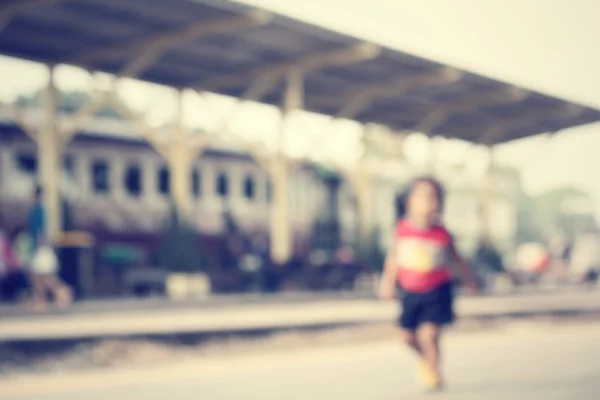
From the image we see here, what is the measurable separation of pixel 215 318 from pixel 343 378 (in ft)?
16.5

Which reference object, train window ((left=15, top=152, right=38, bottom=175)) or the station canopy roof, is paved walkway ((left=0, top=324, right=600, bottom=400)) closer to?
the station canopy roof

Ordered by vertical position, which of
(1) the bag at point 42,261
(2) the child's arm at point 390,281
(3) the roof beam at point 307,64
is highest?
(3) the roof beam at point 307,64

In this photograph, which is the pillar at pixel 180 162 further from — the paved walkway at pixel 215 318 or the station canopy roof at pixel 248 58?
the paved walkway at pixel 215 318

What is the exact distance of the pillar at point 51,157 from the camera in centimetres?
1457

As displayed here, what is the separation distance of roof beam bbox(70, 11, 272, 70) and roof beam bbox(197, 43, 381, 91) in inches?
94.5

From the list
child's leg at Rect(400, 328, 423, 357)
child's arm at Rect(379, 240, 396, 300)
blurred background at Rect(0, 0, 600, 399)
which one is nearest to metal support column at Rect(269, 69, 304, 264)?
blurred background at Rect(0, 0, 600, 399)

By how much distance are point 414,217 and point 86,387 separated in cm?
259

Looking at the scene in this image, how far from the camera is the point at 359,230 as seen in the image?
2041cm

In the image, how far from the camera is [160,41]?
1496 cm

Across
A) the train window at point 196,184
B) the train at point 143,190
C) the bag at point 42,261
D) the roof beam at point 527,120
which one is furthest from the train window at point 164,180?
the bag at point 42,261

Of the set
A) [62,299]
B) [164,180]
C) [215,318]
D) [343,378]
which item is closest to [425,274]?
[343,378]

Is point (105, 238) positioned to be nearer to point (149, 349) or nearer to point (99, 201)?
point (99, 201)

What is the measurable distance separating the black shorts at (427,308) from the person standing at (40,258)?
23.1 feet

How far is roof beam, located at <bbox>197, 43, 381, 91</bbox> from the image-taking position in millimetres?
15539
